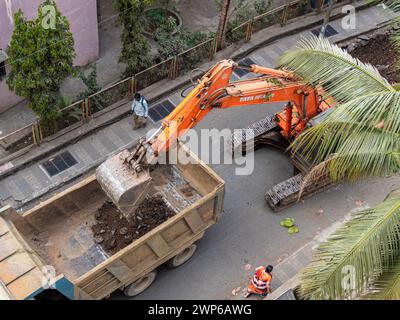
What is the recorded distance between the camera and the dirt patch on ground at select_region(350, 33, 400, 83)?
18578mm

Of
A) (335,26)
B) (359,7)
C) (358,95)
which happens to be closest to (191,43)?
(335,26)

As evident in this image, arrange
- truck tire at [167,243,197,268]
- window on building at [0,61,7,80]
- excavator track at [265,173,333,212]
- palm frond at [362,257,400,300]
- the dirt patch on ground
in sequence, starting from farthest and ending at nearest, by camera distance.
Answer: the dirt patch on ground < window on building at [0,61,7,80] < excavator track at [265,173,333,212] < truck tire at [167,243,197,268] < palm frond at [362,257,400,300]

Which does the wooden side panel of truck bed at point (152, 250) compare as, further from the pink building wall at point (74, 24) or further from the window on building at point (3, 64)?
the pink building wall at point (74, 24)

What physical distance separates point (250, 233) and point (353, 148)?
20.0 ft

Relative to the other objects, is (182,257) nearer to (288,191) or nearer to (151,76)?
(288,191)

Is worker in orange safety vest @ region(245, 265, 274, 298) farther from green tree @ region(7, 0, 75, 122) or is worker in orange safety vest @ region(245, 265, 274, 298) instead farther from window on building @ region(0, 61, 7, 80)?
window on building @ region(0, 61, 7, 80)

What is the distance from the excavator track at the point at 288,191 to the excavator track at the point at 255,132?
168 cm

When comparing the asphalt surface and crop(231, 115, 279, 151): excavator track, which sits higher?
crop(231, 115, 279, 151): excavator track

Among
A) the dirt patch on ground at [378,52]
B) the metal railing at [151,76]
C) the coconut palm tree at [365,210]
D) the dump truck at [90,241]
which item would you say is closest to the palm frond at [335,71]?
the coconut palm tree at [365,210]

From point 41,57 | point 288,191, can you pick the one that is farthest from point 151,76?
point 288,191

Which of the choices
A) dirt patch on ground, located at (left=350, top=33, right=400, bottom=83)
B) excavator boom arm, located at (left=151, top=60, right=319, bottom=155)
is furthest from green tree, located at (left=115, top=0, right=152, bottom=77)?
dirt patch on ground, located at (left=350, top=33, right=400, bottom=83)

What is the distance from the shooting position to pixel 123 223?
13328mm

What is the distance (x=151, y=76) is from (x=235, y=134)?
132 inches

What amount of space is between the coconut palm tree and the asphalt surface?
4.96 metres
